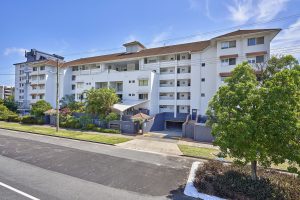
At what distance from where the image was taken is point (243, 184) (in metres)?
8.81

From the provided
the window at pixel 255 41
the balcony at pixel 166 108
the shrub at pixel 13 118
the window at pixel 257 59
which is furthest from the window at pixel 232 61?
the shrub at pixel 13 118

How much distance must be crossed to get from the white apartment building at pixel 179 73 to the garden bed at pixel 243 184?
2031cm

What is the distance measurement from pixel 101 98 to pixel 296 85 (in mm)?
25283

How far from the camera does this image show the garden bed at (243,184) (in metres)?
8.13

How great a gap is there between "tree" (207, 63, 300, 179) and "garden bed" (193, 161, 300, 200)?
1.08m

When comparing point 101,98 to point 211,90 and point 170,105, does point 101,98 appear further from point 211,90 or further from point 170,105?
point 211,90

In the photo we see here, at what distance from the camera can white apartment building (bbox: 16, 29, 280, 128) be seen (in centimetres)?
2778

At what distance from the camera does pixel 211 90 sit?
30766mm

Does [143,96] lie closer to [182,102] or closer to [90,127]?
[182,102]

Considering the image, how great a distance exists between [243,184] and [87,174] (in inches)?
309

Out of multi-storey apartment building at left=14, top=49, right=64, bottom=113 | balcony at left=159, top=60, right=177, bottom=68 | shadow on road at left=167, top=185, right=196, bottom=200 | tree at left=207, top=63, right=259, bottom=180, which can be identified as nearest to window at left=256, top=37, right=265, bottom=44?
balcony at left=159, top=60, right=177, bottom=68

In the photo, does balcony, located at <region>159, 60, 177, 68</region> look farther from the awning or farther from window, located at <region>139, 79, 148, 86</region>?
the awning

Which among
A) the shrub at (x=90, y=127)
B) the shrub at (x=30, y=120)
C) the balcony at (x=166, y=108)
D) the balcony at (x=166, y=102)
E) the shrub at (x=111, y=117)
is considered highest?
the balcony at (x=166, y=102)

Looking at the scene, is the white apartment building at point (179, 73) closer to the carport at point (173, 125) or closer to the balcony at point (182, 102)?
the balcony at point (182, 102)
